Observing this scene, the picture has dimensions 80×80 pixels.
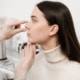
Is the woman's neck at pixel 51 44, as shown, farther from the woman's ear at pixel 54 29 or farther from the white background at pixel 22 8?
the white background at pixel 22 8

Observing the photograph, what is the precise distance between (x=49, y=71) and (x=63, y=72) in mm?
93

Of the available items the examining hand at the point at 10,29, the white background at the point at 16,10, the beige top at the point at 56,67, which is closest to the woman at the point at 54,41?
the beige top at the point at 56,67

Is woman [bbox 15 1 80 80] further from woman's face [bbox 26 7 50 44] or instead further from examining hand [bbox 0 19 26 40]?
examining hand [bbox 0 19 26 40]

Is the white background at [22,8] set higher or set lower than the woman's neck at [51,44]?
higher

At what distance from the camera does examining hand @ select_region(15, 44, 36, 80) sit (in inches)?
45.3

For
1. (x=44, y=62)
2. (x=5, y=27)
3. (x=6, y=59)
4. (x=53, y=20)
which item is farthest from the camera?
(x=6, y=59)

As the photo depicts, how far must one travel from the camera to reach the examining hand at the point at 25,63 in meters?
1.15

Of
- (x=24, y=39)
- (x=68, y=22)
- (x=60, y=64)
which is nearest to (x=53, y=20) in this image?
(x=68, y=22)

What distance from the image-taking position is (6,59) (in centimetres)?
199

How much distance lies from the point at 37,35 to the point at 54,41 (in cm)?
10

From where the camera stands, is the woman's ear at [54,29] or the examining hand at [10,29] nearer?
the woman's ear at [54,29]

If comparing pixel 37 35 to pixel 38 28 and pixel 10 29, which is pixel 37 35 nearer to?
pixel 38 28

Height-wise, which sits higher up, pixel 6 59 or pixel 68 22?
pixel 68 22

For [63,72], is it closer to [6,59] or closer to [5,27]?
[5,27]
